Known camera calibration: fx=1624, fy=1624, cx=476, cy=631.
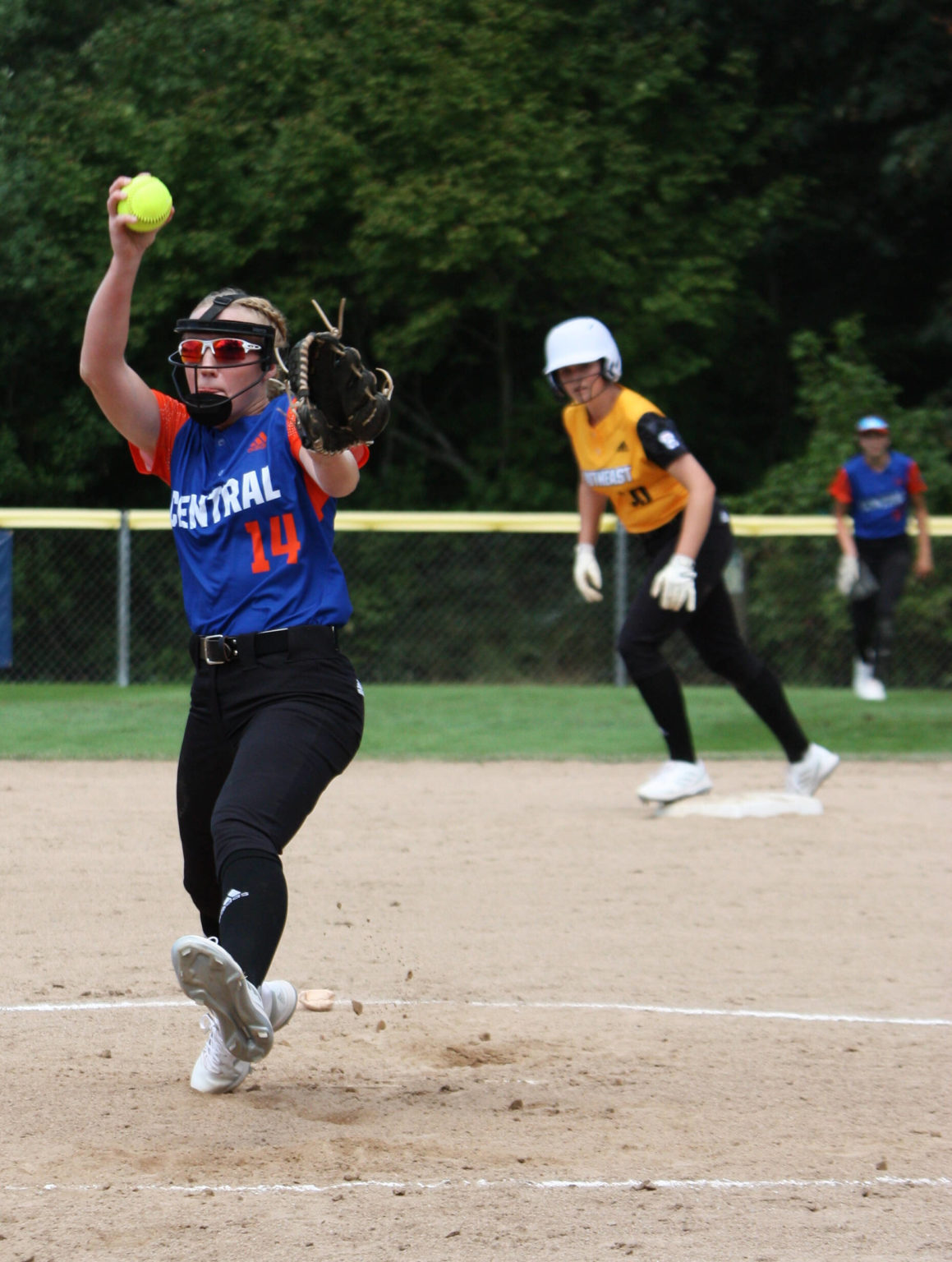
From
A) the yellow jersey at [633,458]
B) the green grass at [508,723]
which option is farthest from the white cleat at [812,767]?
the green grass at [508,723]

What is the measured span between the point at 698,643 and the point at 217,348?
14.5ft

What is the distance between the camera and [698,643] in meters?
7.98

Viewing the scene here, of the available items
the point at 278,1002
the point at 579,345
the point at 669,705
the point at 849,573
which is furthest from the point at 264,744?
the point at 849,573

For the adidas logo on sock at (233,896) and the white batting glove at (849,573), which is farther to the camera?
the white batting glove at (849,573)

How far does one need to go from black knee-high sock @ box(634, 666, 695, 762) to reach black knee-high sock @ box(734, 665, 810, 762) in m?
0.32

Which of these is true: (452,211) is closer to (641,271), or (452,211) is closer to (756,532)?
(641,271)

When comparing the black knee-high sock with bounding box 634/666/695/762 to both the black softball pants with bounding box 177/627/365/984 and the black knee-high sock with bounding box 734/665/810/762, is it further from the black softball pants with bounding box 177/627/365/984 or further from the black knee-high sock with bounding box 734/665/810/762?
the black softball pants with bounding box 177/627/365/984

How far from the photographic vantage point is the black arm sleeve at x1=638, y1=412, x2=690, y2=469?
291 inches

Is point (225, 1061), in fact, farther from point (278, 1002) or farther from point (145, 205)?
point (145, 205)

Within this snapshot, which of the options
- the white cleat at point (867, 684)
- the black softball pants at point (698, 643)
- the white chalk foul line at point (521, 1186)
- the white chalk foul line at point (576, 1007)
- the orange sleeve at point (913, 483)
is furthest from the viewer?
the white cleat at point (867, 684)

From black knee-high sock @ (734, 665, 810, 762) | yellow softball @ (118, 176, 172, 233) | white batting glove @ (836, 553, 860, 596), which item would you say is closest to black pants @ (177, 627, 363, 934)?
yellow softball @ (118, 176, 172, 233)

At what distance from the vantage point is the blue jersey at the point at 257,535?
3.91 meters

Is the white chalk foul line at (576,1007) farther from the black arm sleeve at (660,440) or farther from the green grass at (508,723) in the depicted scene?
the green grass at (508,723)

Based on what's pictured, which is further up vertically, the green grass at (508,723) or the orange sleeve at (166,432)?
the orange sleeve at (166,432)
